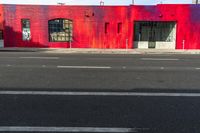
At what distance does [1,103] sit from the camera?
736 cm

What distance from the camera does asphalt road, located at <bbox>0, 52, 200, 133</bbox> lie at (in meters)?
5.87

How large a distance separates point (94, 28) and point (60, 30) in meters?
2.80

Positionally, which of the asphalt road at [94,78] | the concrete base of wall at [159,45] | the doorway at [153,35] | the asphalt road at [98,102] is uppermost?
the doorway at [153,35]

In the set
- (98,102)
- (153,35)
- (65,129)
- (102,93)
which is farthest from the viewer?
(153,35)

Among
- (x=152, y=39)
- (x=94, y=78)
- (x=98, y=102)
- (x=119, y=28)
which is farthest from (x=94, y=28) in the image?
(x=98, y=102)

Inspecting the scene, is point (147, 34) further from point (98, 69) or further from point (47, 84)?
point (47, 84)

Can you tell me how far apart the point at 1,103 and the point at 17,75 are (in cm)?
410

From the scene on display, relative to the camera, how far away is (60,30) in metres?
29.0

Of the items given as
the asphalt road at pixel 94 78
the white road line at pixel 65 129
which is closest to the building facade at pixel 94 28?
the asphalt road at pixel 94 78

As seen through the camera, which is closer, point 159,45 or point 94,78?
point 94,78

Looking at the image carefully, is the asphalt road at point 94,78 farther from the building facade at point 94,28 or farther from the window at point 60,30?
the window at point 60,30

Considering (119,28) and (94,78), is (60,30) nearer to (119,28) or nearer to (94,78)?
(119,28)

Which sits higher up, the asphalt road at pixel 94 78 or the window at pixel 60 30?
the window at pixel 60 30

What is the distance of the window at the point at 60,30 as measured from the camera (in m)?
29.0
